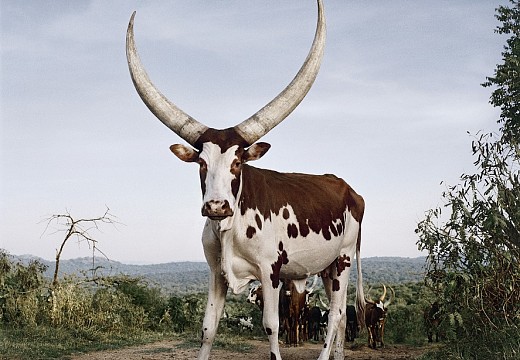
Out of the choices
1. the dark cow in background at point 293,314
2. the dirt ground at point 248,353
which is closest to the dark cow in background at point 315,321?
the dark cow in background at point 293,314

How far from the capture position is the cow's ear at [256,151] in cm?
588

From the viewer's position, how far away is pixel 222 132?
5.90m

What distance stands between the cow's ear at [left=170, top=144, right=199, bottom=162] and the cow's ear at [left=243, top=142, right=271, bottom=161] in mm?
462

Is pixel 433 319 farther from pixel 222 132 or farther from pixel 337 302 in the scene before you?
pixel 222 132

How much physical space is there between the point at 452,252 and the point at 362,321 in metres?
1.68

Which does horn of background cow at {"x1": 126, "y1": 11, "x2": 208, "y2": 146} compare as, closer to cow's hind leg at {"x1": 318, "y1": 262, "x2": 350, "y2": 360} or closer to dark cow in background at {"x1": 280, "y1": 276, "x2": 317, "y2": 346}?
cow's hind leg at {"x1": 318, "y1": 262, "x2": 350, "y2": 360}

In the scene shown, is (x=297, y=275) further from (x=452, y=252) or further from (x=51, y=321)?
(x=51, y=321)

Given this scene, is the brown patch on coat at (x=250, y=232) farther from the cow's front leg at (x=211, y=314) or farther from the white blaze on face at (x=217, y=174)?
the cow's front leg at (x=211, y=314)

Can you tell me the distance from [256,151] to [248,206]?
57cm

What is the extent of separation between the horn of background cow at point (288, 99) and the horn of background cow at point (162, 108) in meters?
0.43

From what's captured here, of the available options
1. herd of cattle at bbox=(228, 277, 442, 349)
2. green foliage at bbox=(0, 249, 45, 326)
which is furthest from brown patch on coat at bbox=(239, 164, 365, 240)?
green foliage at bbox=(0, 249, 45, 326)

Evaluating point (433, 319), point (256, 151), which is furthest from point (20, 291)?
point (256, 151)

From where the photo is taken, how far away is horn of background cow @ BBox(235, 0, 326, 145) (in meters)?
6.02

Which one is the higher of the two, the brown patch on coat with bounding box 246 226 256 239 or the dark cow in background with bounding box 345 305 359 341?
the brown patch on coat with bounding box 246 226 256 239
